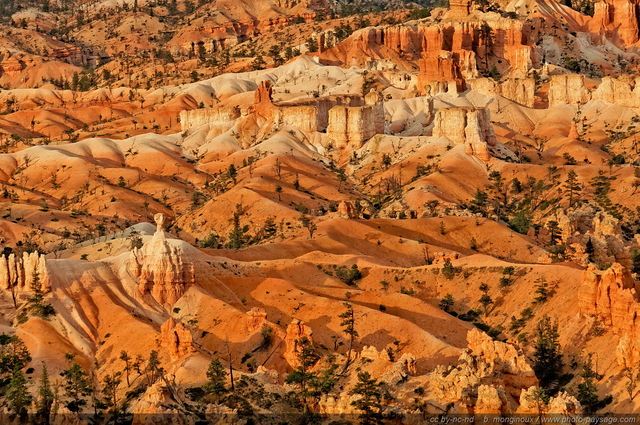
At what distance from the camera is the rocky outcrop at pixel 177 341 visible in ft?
354

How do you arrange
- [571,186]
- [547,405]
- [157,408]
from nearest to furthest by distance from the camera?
[547,405], [157,408], [571,186]

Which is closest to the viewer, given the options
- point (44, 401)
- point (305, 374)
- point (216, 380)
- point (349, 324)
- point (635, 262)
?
point (44, 401)

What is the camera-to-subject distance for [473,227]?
157 meters

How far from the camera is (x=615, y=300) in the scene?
10488cm

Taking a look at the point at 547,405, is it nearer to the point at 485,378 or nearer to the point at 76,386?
the point at 485,378

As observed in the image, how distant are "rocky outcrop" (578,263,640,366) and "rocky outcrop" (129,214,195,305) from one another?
3292cm

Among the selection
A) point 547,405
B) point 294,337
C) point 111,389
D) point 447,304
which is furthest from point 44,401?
point 447,304

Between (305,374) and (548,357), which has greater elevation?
(305,374)

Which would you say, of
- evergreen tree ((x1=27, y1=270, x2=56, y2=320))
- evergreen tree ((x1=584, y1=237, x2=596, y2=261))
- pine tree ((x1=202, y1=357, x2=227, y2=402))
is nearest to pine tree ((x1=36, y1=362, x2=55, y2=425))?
pine tree ((x1=202, y1=357, x2=227, y2=402))

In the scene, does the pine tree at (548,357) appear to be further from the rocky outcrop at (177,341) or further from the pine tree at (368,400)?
the rocky outcrop at (177,341)

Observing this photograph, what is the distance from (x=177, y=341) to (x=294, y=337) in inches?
334

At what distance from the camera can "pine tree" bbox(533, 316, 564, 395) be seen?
10269 cm

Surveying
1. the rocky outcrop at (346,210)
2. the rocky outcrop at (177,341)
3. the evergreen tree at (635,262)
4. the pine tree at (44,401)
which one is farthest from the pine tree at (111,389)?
the rocky outcrop at (346,210)

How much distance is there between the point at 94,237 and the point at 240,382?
65.0m
